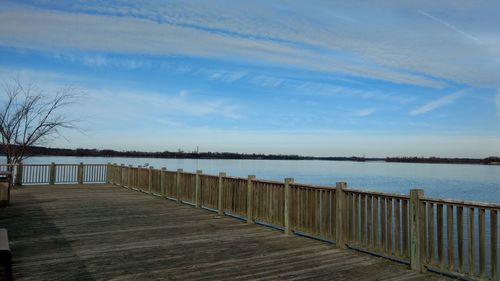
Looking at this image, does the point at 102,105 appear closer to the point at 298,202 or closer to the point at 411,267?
the point at 298,202

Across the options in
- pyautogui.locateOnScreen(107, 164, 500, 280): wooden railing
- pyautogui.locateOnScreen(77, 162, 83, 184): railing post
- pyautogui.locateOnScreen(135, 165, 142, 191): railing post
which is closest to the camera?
pyautogui.locateOnScreen(107, 164, 500, 280): wooden railing

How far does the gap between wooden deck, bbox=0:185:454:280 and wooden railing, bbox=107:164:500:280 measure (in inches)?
→ 8.7

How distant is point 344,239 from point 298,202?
1213 millimetres

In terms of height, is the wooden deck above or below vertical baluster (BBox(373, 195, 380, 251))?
below

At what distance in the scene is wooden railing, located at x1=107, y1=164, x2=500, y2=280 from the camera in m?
4.32

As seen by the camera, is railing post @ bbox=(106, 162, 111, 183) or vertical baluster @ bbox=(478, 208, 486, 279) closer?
vertical baluster @ bbox=(478, 208, 486, 279)

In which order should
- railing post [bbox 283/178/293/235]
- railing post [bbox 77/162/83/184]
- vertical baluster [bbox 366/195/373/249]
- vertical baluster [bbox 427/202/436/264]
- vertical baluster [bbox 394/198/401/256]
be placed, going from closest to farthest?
vertical baluster [bbox 427/202/436/264], vertical baluster [bbox 394/198/401/256], vertical baluster [bbox 366/195/373/249], railing post [bbox 283/178/293/235], railing post [bbox 77/162/83/184]

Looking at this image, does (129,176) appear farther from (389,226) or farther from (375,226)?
(389,226)

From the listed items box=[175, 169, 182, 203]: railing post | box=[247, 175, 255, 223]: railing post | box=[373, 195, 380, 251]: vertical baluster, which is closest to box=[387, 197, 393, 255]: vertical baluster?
box=[373, 195, 380, 251]: vertical baluster

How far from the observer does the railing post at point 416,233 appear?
4.70 metres

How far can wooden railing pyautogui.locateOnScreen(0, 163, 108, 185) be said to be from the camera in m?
17.3

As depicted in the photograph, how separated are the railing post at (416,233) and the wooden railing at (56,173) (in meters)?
17.5

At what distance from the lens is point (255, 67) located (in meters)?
22.8

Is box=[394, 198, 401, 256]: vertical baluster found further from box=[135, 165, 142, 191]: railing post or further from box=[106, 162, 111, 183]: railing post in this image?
box=[106, 162, 111, 183]: railing post
